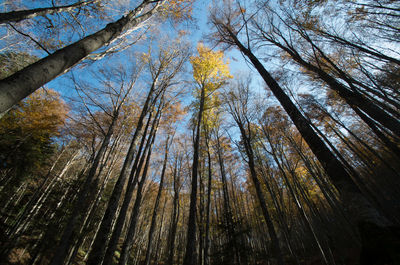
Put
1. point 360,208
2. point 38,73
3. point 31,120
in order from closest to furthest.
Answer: point 38,73 < point 360,208 < point 31,120

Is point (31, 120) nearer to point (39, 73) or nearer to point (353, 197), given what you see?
point (39, 73)

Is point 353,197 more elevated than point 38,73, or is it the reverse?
point 38,73

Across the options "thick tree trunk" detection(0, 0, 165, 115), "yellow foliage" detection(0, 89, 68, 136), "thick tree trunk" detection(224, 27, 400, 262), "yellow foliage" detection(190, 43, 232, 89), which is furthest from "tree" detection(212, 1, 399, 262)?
"yellow foliage" detection(0, 89, 68, 136)

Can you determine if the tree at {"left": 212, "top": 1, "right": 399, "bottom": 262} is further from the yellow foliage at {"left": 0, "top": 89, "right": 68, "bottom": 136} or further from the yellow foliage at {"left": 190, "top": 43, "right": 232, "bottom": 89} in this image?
the yellow foliage at {"left": 0, "top": 89, "right": 68, "bottom": 136}

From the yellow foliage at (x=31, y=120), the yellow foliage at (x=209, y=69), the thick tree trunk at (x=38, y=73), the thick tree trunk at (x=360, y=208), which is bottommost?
the thick tree trunk at (x=360, y=208)

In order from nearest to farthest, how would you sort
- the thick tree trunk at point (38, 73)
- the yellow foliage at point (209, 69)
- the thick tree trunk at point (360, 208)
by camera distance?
the thick tree trunk at point (38, 73), the thick tree trunk at point (360, 208), the yellow foliage at point (209, 69)

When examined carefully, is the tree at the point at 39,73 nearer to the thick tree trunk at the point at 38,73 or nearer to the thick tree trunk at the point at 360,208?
the thick tree trunk at the point at 38,73

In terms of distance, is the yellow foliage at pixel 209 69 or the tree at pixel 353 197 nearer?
the tree at pixel 353 197

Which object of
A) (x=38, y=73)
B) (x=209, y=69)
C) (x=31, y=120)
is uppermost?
(x=209, y=69)

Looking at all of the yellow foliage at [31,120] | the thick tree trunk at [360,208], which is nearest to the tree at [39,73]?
the thick tree trunk at [360,208]

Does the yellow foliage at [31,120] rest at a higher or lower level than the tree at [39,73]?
higher

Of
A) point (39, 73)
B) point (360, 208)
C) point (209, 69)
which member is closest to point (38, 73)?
point (39, 73)

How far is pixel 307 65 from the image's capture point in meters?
6.30

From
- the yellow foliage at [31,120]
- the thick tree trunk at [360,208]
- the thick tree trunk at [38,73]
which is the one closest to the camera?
the thick tree trunk at [38,73]
